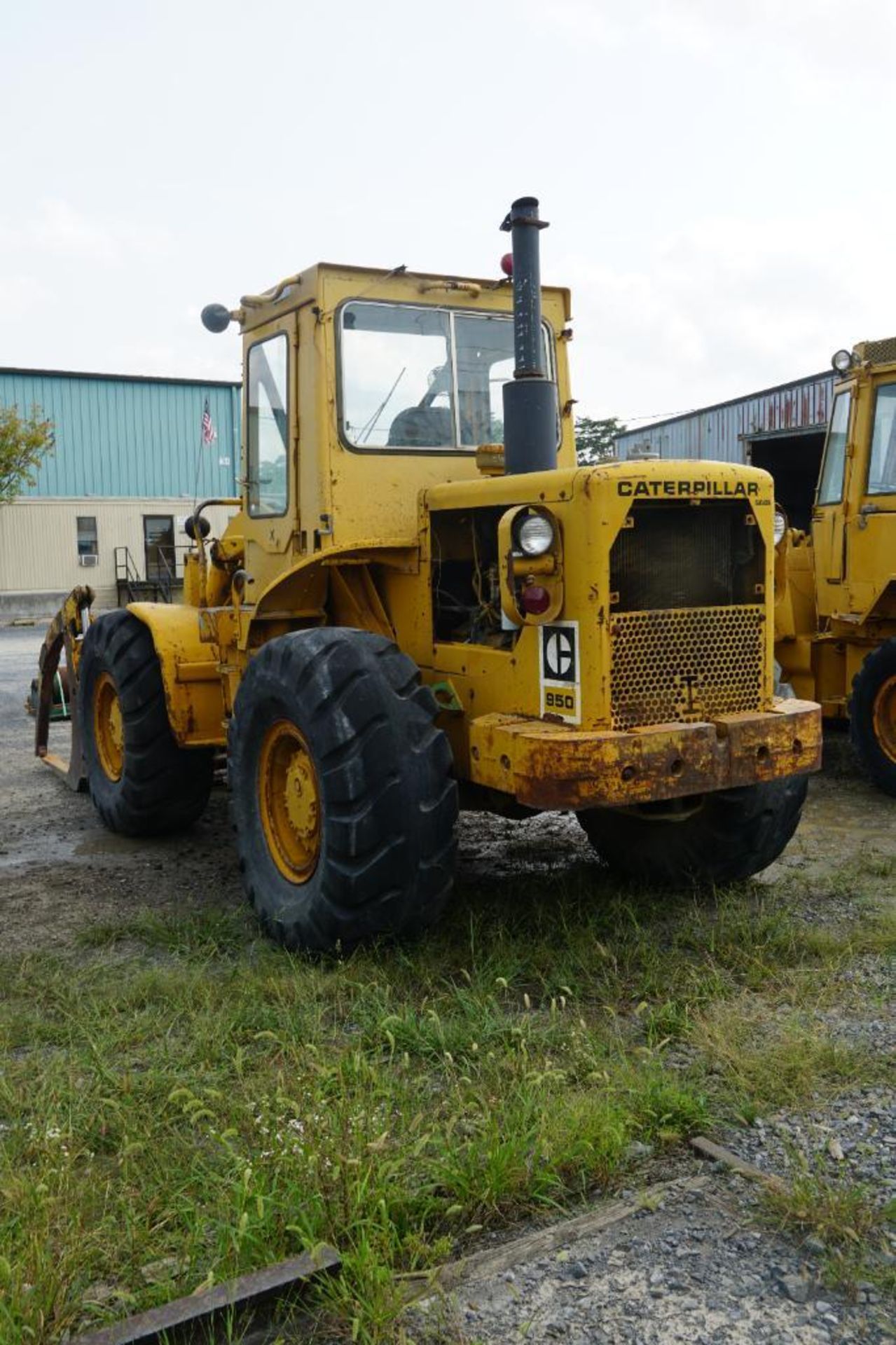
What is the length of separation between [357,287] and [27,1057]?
11.0 ft

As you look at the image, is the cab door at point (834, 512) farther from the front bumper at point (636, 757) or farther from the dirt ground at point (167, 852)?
the front bumper at point (636, 757)

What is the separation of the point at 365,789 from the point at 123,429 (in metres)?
28.0

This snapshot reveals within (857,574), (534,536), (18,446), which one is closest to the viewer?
(534,536)

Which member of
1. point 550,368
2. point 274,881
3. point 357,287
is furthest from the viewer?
point 550,368

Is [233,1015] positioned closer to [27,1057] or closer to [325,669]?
[27,1057]

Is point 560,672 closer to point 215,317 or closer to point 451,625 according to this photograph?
point 451,625

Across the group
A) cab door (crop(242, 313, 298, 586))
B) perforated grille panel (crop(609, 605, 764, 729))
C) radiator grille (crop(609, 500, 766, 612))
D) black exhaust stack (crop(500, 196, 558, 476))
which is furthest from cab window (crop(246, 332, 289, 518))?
perforated grille panel (crop(609, 605, 764, 729))

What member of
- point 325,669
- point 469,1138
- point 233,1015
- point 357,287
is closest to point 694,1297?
point 469,1138

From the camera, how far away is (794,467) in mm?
15367

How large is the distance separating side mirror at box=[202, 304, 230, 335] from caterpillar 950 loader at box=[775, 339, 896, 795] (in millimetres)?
3558

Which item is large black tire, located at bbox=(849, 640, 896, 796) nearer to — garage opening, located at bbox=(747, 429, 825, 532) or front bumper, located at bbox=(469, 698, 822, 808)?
front bumper, located at bbox=(469, 698, 822, 808)

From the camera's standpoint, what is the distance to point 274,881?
4957 mm

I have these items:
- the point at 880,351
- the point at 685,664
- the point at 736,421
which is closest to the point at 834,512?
the point at 880,351

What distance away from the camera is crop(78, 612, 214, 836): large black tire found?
6559 millimetres
